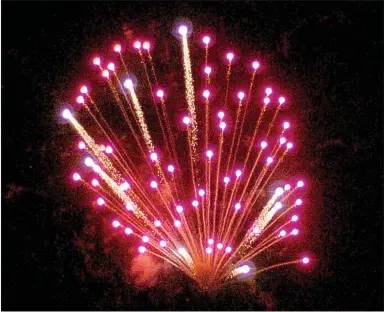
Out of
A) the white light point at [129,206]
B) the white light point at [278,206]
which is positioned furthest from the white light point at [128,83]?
the white light point at [278,206]

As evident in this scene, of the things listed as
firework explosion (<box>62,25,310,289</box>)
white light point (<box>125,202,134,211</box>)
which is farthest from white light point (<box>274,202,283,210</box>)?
white light point (<box>125,202,134,211</box>)

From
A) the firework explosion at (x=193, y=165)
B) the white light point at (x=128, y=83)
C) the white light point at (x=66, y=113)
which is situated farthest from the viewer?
the white light point at (x=66, y=113)

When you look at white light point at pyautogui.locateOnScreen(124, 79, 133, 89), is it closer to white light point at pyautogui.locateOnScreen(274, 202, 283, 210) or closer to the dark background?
the dark background

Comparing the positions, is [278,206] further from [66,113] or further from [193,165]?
[66,113]

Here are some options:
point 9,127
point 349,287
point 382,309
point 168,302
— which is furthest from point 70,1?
point 382,309

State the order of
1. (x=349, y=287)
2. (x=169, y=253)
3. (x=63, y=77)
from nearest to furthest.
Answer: (x=169, y=253) → (x=349, y=287) → (x=63, y=77)

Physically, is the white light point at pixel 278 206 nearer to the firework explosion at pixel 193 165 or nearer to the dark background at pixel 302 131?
the firework explosion at pixel 193 165

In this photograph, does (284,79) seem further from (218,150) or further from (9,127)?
(9,127)
